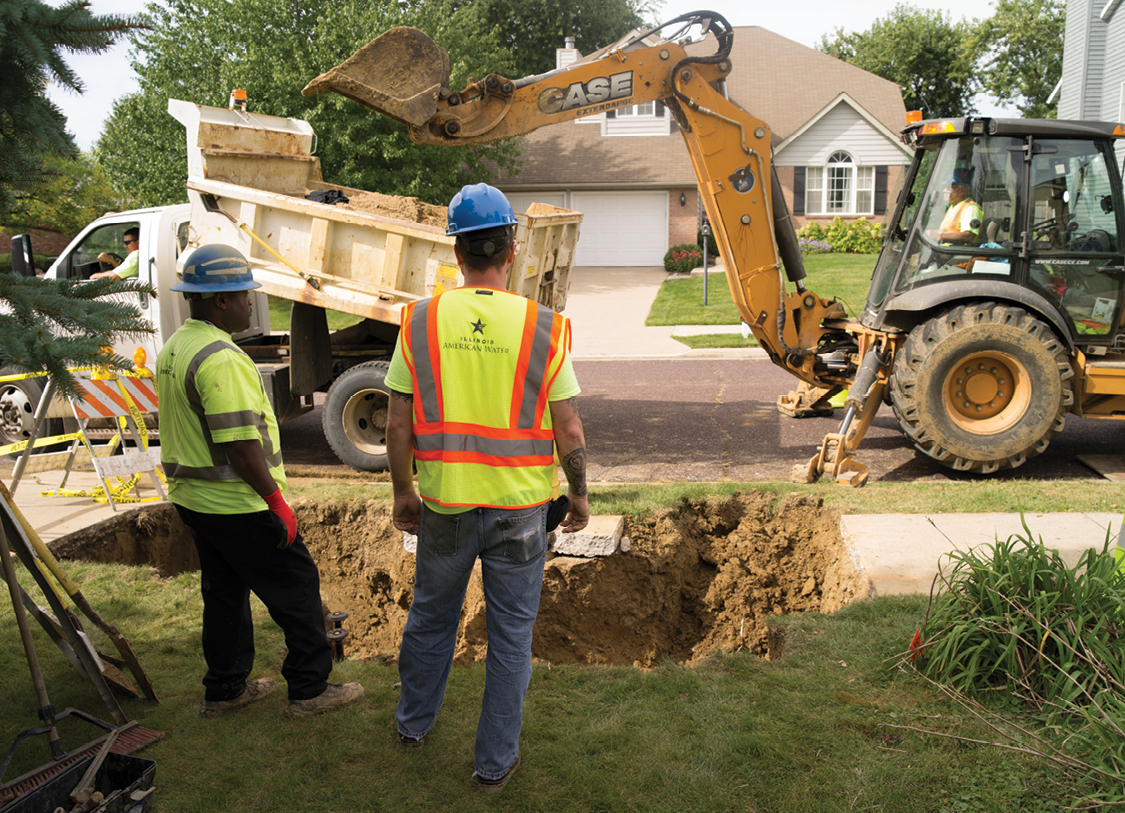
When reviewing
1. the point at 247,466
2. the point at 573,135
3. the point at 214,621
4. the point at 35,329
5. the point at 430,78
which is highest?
the point at 573,135

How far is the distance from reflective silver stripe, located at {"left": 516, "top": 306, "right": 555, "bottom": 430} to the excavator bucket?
14.1ft

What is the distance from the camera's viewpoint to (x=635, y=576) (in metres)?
5.50

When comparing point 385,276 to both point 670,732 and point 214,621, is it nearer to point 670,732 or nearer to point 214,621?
point 214,621

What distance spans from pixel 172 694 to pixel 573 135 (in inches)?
1082

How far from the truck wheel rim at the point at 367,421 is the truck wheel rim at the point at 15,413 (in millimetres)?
3581

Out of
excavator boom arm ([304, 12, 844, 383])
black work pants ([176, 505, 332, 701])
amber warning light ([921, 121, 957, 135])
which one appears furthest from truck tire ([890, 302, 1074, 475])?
black work pants ([176, 505, 332, 701])

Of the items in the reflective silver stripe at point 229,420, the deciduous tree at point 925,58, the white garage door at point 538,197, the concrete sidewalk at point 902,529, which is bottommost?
the concrete sidewalk at point 902,529

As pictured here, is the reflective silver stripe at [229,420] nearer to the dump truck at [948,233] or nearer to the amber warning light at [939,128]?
the dump truck at [948,233]

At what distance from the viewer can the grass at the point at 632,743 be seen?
3020 millimetres

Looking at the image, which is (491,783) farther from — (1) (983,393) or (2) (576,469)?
(1) (983,393)

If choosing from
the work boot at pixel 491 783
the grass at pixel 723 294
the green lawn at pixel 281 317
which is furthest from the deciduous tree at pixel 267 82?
the work boot at pixel 491 783

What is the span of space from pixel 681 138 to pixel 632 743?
26087 mm

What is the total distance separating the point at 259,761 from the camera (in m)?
3.31

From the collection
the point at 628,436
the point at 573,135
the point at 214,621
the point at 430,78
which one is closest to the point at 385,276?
the point at 430,78
